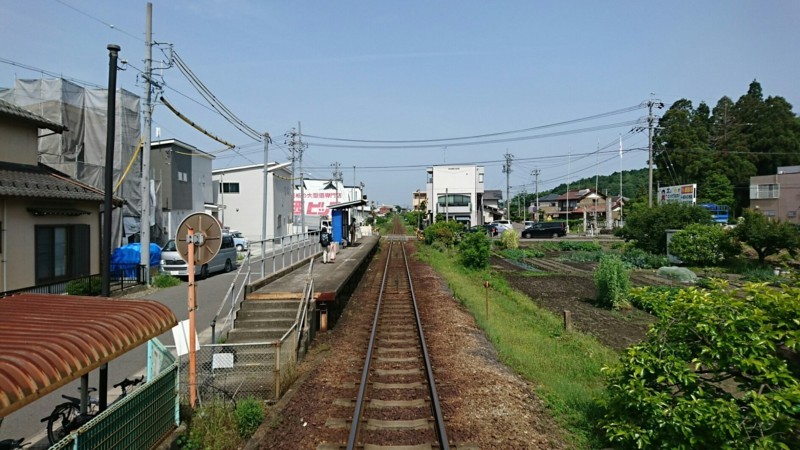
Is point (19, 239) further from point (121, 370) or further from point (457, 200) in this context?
point (457, 200)

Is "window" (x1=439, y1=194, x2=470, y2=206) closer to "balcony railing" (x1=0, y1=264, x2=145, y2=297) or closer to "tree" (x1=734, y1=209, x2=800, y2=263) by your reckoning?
"tree" (x1=734, y1=209, x2=800, y2=263)

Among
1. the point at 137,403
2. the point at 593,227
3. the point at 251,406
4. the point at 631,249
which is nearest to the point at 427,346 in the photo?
the point at 251,406

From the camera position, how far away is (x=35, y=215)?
46.2 ft

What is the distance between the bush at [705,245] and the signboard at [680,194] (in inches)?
674

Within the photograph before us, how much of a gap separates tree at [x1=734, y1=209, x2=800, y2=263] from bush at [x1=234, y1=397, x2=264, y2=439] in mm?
24970

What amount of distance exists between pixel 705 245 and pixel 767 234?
2.93 m

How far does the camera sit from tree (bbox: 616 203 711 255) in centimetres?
3002

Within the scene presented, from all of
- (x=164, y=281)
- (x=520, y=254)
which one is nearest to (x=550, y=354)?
(x=164, y=281)

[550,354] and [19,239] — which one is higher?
[19,239]

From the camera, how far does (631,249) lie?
105 feet

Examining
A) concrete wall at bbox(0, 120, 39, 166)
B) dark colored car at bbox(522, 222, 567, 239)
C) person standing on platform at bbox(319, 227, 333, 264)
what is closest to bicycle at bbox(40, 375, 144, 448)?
concrete wall at bbox(0, 120, 39, 166)

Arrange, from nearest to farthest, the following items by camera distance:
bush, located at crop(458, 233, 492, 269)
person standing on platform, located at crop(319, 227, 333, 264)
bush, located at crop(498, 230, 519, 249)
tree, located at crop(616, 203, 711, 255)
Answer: person standing on platform, located at crop(319, 227, 333, 264)
bush, located at crop(458, 233, 492, 269)
tree, located at crop(616, 203, 711, 255)
bush, located at crop(498, 230, 519, 249)

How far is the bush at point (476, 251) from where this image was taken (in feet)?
80.4

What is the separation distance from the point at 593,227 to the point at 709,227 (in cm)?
3050
